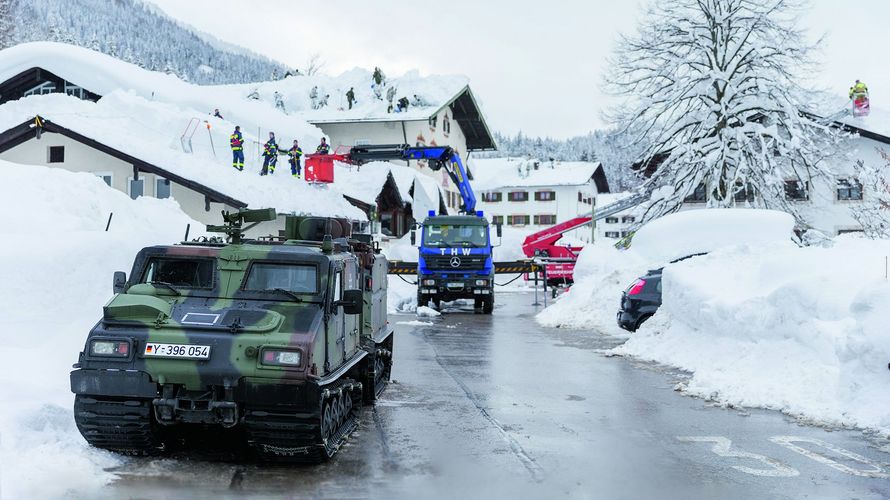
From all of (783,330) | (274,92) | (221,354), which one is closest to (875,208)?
(783,330)

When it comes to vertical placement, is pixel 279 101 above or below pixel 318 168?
above

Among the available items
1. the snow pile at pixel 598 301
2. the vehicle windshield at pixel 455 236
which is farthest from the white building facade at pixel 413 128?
the snow pile at pixel 598 301

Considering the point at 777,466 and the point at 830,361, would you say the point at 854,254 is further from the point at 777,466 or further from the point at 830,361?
the point at 777,466

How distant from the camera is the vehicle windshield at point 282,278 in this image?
319 inches

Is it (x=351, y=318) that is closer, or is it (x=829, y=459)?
(x=829, y=459)

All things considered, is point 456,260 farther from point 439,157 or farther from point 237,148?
point 237,148

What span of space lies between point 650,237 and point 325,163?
19.8m

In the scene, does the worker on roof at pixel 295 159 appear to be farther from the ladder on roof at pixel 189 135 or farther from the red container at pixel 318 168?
the ladder on roof at pixel 189 135

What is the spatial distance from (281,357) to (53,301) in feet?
24.1

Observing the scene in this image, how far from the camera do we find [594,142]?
186750 millimetres

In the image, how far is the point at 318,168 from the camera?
39562 millimetres

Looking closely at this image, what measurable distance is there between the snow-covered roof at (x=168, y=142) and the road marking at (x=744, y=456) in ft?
87.2

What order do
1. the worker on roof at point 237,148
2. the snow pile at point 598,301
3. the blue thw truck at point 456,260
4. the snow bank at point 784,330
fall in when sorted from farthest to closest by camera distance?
1. the worker on roof at point 237,148
2. the blue thw truck at point 456,260
3. the snow pile at point 598,301
4. the snow bank at point 784,330

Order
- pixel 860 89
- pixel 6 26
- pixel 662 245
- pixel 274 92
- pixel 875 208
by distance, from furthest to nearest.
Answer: pixel 6 26
pixel 274 92
pixel 860 89
pixel 875 208
pixel 662 245
